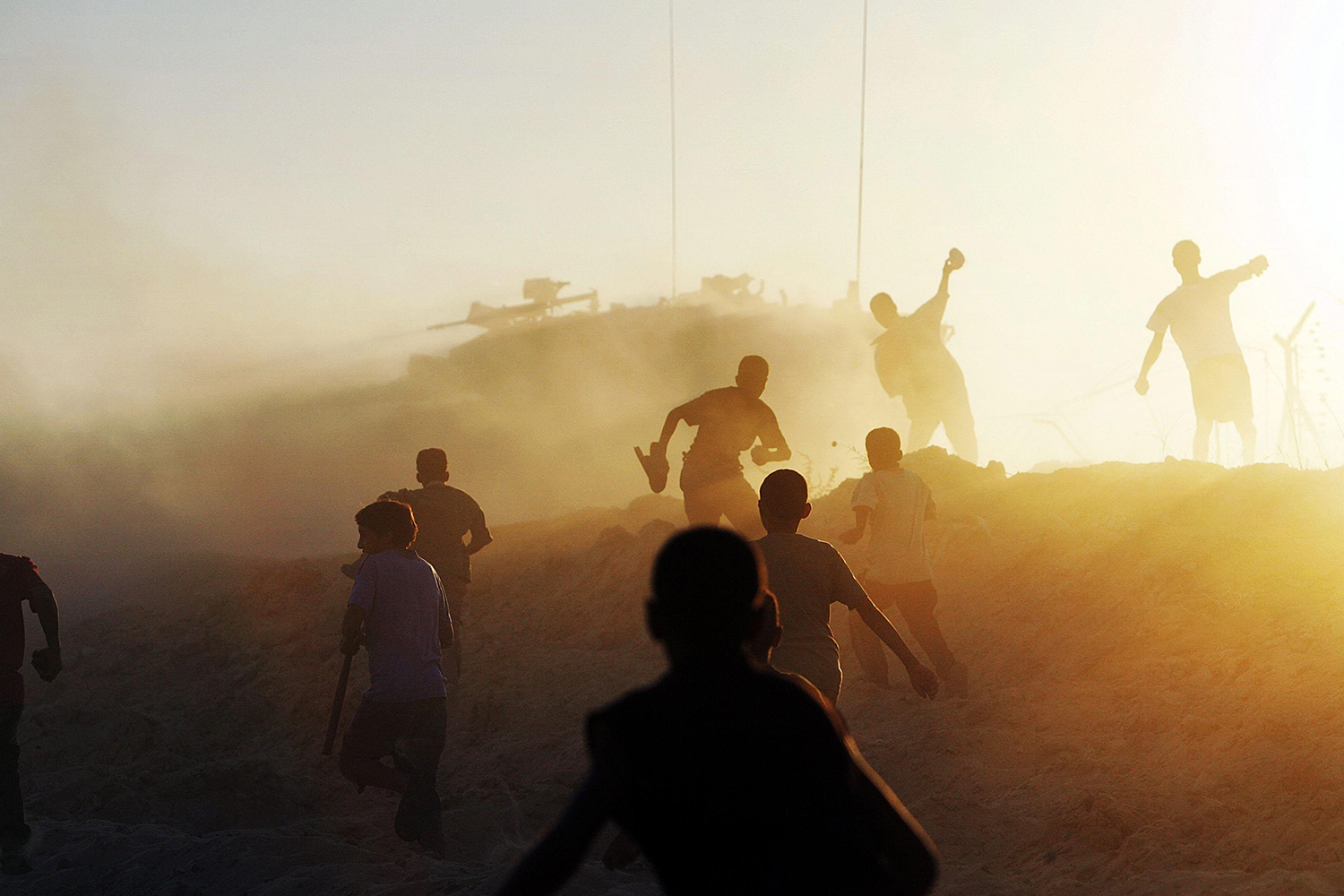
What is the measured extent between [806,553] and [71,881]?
13.1 ft

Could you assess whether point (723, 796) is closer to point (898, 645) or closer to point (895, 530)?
point (898, 645)

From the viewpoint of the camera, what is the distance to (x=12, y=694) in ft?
20.2

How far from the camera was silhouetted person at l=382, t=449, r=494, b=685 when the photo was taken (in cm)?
790

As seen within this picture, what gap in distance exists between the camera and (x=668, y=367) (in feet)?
109

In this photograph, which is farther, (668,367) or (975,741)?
(668,367)

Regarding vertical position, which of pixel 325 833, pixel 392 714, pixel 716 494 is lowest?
pixel 325 833

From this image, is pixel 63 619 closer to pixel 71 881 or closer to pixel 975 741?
pixel 71 881

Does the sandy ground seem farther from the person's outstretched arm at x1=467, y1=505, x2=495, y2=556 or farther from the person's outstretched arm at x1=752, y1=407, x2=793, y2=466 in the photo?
the person's outstretched arm at x1=752, y1=407, x2=793, y2=466

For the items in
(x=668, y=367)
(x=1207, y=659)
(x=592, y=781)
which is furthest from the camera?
(x=668, y=367)

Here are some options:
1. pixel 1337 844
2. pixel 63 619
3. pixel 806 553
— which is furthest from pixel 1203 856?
Answer: pixel 63 619

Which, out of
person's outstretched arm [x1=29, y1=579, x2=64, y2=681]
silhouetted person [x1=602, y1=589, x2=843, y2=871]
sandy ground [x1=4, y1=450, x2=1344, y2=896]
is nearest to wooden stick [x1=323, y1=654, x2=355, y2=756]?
sandy ground [x1=4, y1=450, x2=1344, y2=896]

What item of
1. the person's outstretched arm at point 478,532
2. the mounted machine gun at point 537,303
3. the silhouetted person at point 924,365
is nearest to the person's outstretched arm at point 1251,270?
the silhouetted person at point 924,365

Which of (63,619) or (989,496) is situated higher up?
Result: (989,496)

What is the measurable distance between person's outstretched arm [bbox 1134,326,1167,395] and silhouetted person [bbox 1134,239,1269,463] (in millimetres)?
16
